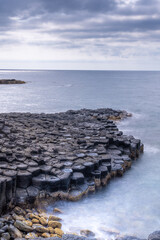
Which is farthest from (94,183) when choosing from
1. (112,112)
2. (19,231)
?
(112,112)

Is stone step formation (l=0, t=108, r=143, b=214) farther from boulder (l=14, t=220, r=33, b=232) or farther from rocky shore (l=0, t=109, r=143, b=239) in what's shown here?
boulder (l=14, t=220, r=33, b=232)

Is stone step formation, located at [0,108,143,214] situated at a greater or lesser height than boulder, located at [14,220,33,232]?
greater

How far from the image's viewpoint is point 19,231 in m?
6.12

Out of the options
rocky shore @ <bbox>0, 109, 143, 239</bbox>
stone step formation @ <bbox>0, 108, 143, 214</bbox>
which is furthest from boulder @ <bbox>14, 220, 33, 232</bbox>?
stone step formation @ <bbox>0, 108, 143, 214</bbox>

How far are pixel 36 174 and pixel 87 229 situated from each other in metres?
2.34

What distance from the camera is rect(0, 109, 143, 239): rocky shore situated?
22.9 feet

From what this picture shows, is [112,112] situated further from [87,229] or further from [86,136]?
[87,229]

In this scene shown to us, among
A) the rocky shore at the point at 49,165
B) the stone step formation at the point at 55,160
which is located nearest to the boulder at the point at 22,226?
the rocky shore at the point at 49,165

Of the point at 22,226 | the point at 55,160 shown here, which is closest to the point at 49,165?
the point at 55,160

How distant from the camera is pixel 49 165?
890 cm

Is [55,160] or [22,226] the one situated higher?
[55,160]

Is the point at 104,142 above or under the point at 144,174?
above

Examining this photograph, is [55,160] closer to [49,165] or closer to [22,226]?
[49,165]

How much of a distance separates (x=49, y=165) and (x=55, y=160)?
494 mm
